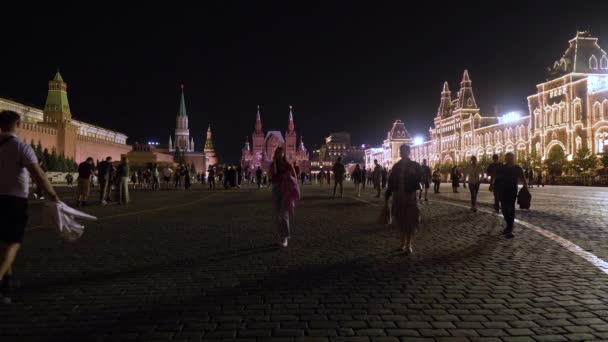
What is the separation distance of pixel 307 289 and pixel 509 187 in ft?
20.3

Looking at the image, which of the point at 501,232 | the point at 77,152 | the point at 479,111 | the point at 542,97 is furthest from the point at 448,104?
the point at 501,232

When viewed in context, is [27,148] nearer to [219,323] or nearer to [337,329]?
[219,323]

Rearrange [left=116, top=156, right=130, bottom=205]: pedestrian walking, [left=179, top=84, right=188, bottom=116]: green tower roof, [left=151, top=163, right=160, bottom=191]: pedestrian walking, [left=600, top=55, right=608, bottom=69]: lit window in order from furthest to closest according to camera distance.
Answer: [left=179, top=84, right=188, bottom=116]: green tower roof, [left=600, top=55, right=608, bottom=69]: lit window, [left=151, top=163, right=160, bottom=191]: pedestrian walking, [left=116, top=156, right=130, bottom=205]: pedestrian walking

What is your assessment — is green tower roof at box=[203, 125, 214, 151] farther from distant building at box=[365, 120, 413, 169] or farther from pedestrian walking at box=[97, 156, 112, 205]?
pedestrian walking at box=[97, 156, 112, 205]

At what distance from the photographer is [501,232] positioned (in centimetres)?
1056

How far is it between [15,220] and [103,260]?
2450mm

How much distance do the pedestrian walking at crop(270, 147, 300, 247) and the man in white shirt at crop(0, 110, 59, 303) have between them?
425 cm

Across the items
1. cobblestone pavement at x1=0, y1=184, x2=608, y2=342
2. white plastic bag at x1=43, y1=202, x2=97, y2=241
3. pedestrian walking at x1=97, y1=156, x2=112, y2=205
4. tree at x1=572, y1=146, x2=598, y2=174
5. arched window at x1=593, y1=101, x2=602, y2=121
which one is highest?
arched window at x1=593, y1=101, x2=602, y2=121

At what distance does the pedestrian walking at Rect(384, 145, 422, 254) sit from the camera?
795 cm

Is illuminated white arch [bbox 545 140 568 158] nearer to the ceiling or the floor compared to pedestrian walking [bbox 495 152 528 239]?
nearer to the ceiling

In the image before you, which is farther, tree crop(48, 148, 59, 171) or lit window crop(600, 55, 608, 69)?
lit window crop(600, 55, 608, 69)

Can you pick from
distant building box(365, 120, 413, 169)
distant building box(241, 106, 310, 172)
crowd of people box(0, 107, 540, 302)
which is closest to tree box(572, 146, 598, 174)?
crowd of people box(0, 107, 540, 302)

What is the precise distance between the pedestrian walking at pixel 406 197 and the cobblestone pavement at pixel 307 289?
36cm

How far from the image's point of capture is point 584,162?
2115 inches
